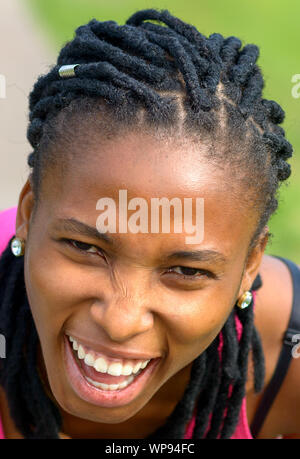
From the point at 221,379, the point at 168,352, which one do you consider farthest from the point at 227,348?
the point at 168,352

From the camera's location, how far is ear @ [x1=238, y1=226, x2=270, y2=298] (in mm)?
2340

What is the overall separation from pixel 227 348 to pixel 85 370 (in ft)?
2.41

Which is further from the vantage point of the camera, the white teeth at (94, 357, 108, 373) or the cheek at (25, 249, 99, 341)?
the white teeth at (94, 357, 108, 373)

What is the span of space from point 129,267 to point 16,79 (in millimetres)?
3624

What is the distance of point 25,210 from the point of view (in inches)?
93.0

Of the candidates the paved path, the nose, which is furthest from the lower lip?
the paved path

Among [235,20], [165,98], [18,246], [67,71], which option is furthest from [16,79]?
[165,98]

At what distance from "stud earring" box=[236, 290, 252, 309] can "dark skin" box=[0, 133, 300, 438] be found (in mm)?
297

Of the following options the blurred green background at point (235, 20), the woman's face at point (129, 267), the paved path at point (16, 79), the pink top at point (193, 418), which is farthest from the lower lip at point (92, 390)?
the blurred green background at point (235, 20)

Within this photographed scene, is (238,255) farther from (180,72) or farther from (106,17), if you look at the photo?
(106,17)

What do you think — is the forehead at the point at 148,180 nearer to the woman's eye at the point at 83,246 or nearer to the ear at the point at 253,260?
the woman's eye at the point at 83,246

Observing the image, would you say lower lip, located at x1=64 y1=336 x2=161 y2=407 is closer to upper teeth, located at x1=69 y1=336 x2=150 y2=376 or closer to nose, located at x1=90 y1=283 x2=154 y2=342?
upper teeth, located at x1=69 y1=336 x2=150 y2=376

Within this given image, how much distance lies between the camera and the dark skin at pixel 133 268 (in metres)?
1.91

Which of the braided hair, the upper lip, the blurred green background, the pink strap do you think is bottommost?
the pink strap
